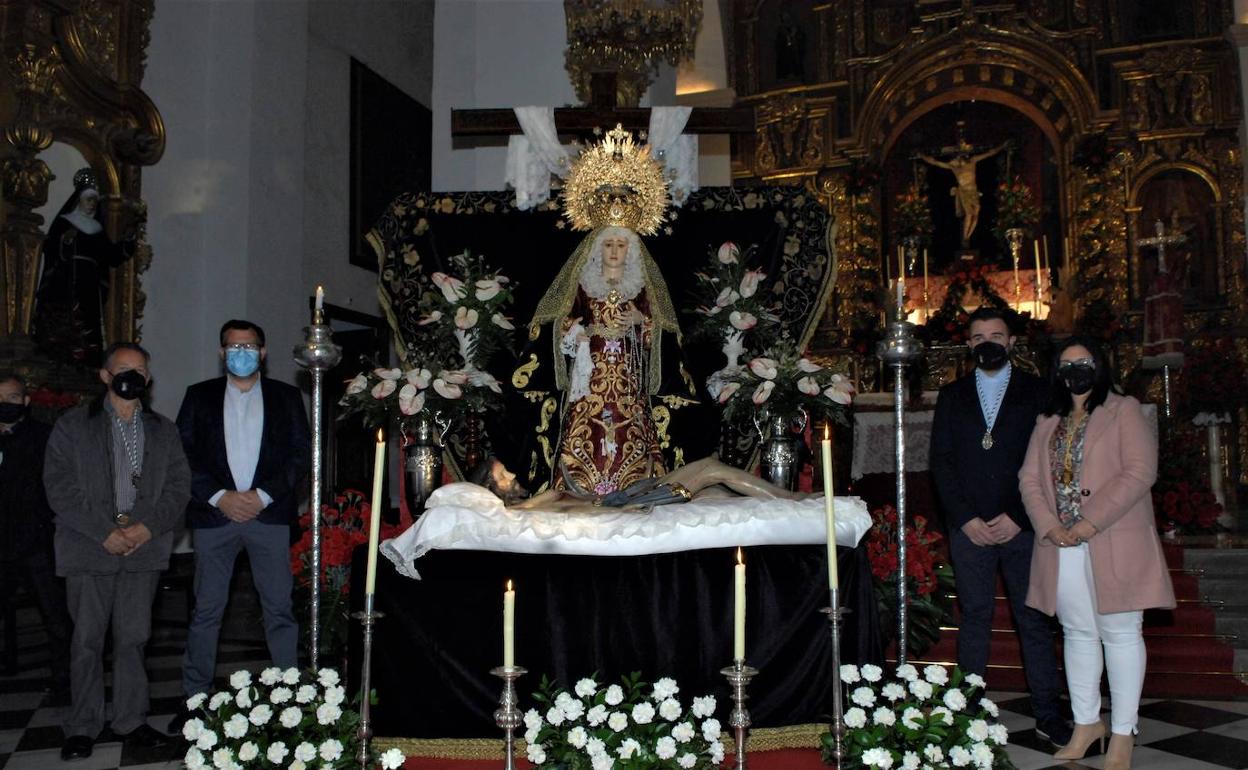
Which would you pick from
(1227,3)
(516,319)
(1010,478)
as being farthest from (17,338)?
(1227,3)

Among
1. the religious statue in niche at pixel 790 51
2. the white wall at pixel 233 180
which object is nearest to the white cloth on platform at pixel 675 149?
the white wall at pixel 233 180

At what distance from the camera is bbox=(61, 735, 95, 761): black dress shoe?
185 inches

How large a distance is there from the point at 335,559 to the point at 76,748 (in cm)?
139

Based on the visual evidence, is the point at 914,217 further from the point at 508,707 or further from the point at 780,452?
the point at 508,707

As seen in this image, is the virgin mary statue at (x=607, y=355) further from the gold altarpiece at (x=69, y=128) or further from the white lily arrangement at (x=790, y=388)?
the gold altarpiece at (x=69, y=128)

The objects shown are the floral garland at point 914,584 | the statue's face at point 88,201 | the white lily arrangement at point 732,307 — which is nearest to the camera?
the floral garland at point 914,584

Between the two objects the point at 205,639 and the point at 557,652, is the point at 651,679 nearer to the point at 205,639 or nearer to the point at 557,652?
the point at 557,652

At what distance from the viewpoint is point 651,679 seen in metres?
4.29

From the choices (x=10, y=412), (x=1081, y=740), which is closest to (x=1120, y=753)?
(x=1081, y=740)

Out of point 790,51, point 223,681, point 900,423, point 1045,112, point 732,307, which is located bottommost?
point 223,681

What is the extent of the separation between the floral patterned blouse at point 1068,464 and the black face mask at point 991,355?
1.24ft

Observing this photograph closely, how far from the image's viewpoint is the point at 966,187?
45.2 feet

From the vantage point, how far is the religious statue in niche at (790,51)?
48.0 feet

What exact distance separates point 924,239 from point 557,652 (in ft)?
33.9
